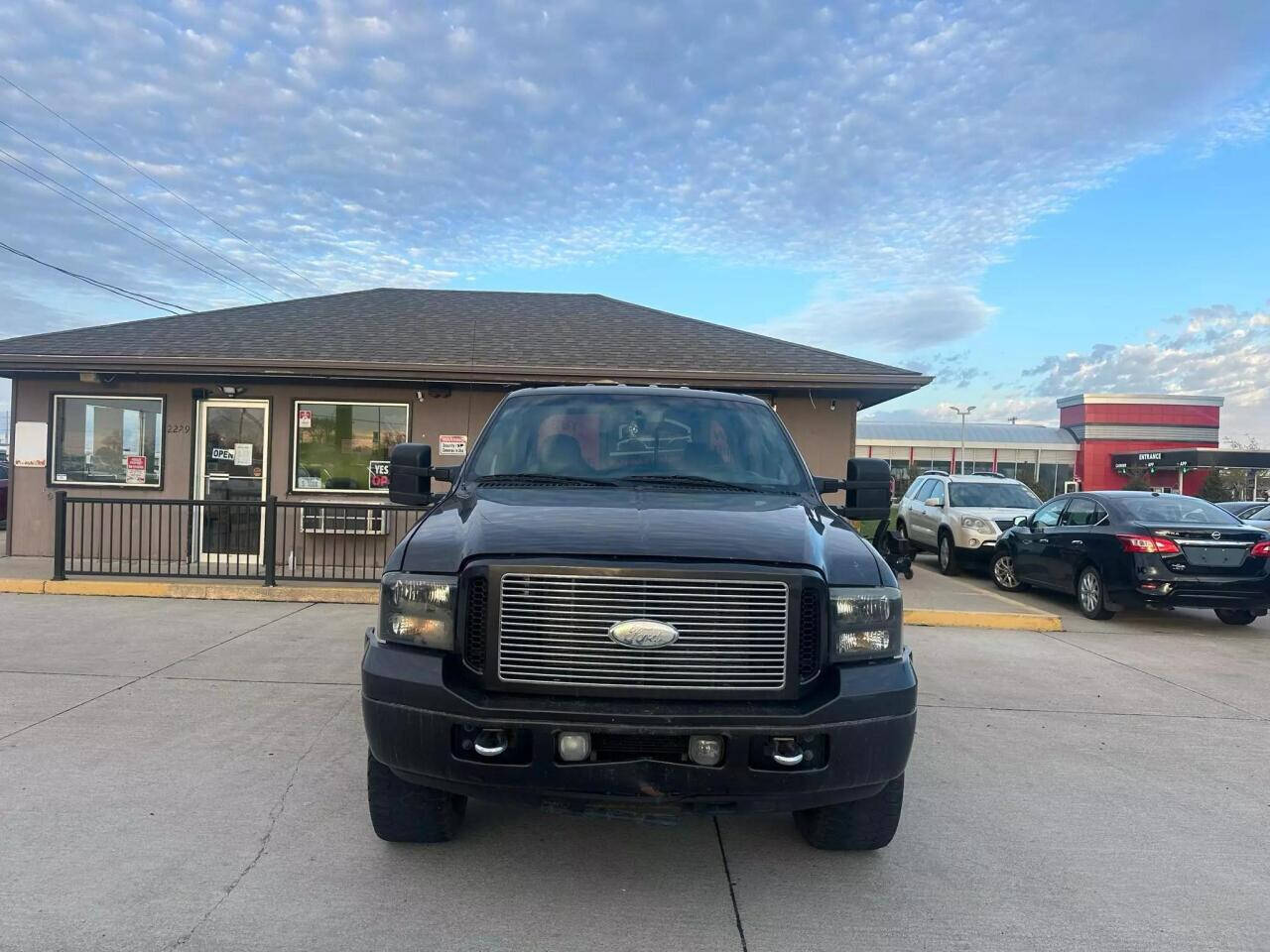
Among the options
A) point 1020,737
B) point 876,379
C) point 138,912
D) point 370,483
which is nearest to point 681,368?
point 876,379

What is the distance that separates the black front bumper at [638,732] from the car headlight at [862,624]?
0.26ft

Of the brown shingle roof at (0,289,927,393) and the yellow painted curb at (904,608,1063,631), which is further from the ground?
the brown shingle roof at (0,289,927,393)

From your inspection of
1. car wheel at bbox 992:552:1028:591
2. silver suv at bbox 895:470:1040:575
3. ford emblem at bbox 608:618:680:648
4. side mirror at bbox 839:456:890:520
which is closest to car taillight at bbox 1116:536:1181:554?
car wheel at bbox 992:552:1028:591

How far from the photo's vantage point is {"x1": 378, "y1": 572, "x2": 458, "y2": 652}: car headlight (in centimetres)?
303

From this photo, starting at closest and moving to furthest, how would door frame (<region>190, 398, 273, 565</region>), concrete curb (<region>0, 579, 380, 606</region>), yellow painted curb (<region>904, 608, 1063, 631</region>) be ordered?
yellow painted curb (<region>904, 608, 1063, 631</region>), concrete curb (<region>0, 579, 380, 606</region>), door frame (<region>190, 398, 273, 565</region>)

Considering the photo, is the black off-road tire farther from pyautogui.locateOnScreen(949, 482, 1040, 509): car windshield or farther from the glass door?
the glass door

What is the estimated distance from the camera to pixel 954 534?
13.7 m

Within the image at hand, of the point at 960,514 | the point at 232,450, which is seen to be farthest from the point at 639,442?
the point at 960,514

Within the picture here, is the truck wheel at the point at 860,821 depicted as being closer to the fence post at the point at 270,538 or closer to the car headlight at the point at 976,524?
the fence post at the point at 270,538

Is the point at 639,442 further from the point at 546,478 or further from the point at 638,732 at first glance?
the point at 638,732

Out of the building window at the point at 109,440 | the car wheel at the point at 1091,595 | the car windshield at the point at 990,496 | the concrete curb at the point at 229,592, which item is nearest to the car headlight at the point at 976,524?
the car windshield at the point at 990,496

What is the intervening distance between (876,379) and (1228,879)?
8.05 meters

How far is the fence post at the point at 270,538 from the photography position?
9141 mm

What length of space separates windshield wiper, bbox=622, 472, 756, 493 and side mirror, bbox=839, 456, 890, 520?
2.25ft
